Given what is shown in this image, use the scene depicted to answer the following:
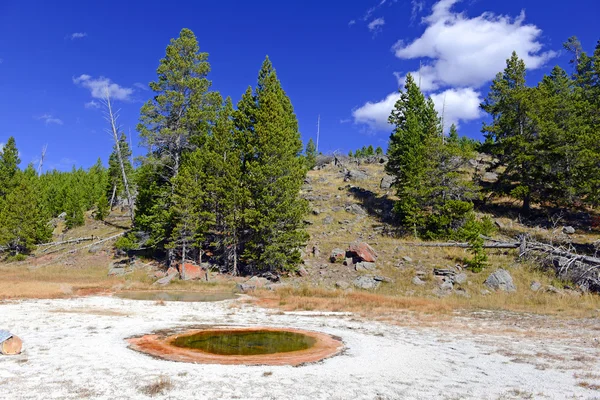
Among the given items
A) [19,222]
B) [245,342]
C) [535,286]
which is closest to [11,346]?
[245,342]

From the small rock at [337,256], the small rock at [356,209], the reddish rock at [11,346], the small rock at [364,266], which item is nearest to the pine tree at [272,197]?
the small rock at [337,256]

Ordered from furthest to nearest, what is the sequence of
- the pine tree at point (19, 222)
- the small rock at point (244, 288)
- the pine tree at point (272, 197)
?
the pine tree at point (19, 222) → the pine tree at point (272, 197) → the small rock at point (244, 288)

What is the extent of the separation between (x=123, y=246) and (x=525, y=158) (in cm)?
3896

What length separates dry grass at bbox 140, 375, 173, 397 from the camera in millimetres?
7195

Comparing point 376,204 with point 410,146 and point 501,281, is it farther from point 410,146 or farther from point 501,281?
point 501,281

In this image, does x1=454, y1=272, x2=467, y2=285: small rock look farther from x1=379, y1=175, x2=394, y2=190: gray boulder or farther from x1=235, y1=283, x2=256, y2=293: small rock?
x1=379, y1=175, x2=394, y2=190: gray boulder

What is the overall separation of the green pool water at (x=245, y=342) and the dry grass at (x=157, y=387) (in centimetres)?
330

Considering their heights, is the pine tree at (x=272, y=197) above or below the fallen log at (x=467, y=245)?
above

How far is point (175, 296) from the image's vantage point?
2456 cm

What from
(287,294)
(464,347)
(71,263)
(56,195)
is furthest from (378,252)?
(56,195)

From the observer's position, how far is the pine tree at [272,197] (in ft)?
93.9

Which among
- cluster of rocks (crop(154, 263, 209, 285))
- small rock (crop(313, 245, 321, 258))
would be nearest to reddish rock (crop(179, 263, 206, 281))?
cluster of rocks (crop(154, 263, 209, 285))

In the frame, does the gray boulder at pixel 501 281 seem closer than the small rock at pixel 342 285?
Yes

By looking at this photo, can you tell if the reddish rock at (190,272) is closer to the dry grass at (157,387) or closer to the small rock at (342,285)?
the small rock at (342,285)
